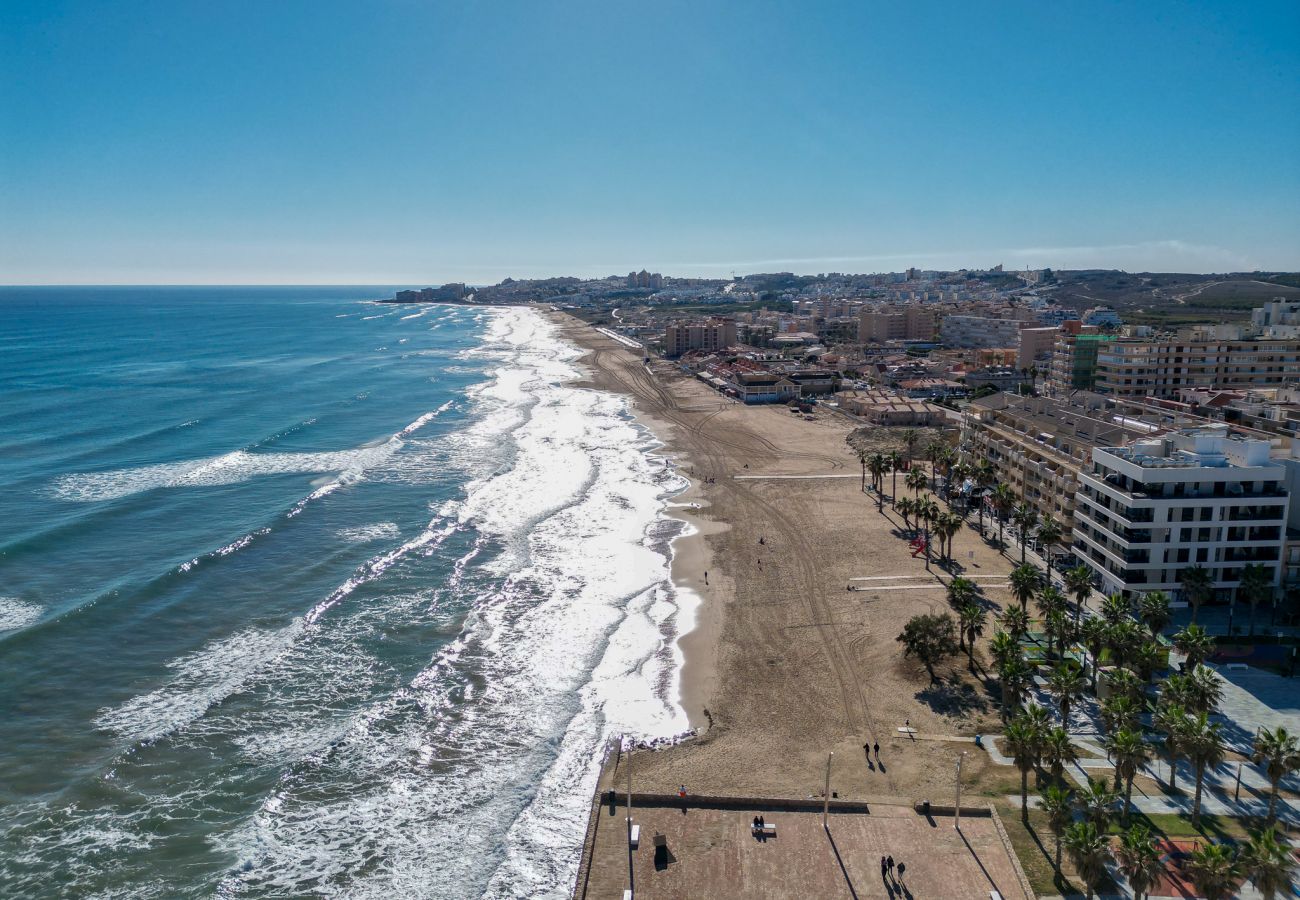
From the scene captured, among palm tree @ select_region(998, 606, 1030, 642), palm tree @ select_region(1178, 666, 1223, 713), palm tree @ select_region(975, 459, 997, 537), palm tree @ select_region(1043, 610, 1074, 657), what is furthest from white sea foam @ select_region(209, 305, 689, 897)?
palm tree @ select_region(975, 459, 997, 537)

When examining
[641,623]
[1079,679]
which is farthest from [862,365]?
[1079,679]

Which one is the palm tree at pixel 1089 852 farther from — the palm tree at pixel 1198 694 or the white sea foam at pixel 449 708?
the white sea foam at pixel 449 708

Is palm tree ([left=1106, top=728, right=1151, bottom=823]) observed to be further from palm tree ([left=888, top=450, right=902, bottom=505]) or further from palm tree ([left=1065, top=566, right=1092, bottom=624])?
palm tree ([left=888, top=450, right=902, bottom=505])

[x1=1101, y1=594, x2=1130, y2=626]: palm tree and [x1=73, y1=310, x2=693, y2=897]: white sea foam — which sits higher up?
[x1=1101, y1=594, x2=1130, y2=626]: palm tree

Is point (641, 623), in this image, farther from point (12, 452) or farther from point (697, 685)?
point (12, 452)

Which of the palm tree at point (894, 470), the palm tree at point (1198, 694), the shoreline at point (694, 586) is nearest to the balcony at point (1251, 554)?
the palm tree at point (1198, 694)

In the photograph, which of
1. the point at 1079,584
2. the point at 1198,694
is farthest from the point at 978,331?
the point at 1198,694
